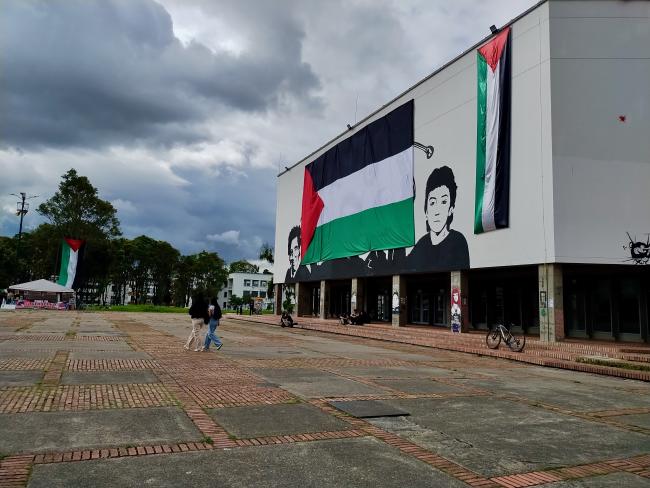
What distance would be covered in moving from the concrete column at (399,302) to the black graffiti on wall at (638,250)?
42.3ft

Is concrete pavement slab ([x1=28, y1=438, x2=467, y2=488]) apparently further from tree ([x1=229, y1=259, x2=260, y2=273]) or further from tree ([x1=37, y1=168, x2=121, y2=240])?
tree ([x1=229, y1=259, x2=260, y2=273])

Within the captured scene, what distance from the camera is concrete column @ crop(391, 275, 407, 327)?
30.0 meters

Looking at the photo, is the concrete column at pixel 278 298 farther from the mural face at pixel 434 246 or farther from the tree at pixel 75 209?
the tree at pixel 75 209

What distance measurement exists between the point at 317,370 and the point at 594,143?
50.4 ft

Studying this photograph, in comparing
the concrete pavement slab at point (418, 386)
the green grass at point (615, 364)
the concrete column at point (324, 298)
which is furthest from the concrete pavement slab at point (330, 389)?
the concrete column at point (324, 298)

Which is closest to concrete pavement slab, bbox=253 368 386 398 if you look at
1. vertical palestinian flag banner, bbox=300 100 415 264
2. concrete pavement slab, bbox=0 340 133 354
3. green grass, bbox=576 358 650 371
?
concrete pavement slab, bbox=0 340 133 354

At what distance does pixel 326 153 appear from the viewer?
41.9 metres

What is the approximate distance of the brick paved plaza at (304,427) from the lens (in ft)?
15.4

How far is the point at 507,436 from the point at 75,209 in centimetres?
6916

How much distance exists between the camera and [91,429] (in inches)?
232

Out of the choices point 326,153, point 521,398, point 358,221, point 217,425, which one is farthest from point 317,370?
point 326,153

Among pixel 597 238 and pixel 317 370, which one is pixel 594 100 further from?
pixel 317 370

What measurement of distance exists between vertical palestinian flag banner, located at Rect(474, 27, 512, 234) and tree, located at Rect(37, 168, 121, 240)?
5678cm

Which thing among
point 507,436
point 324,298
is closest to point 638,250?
point 507,436
